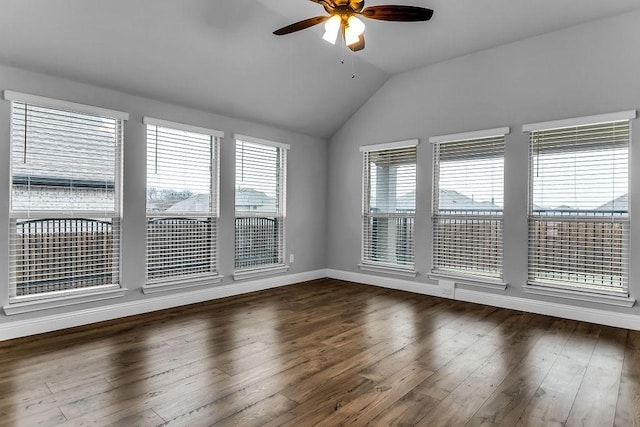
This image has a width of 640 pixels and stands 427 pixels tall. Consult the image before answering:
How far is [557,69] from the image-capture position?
4113 mm

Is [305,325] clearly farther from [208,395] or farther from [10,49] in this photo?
[10,49]

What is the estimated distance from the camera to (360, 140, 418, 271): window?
211 inches

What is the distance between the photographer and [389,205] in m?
5.60

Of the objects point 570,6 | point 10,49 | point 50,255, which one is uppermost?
point 570,6

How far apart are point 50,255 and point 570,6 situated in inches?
215

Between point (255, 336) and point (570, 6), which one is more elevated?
point (570, 6)

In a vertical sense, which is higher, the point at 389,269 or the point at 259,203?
the point at 259,203

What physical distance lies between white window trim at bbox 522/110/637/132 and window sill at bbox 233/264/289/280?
3.65m

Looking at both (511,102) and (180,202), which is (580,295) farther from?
(180,202)

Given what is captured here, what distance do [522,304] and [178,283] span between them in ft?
13.0

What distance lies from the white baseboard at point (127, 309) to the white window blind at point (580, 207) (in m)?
3.44

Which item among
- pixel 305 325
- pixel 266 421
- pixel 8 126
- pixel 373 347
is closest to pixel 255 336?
pixel 305 325

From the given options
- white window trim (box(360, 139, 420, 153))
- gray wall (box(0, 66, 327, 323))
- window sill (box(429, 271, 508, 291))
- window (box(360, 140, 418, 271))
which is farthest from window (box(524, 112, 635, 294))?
gray wall (box(0, 66, 327, 323))

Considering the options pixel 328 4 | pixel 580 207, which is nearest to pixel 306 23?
pixel 328 4
